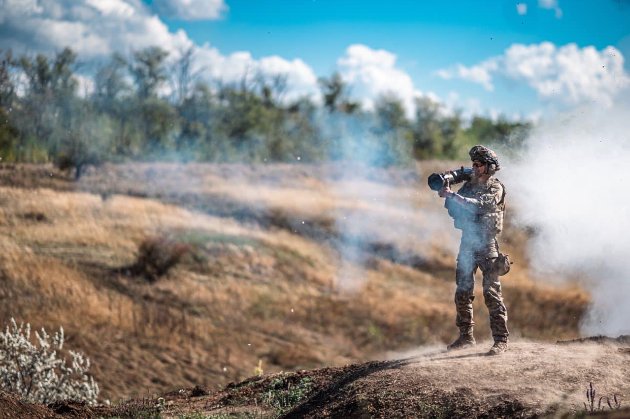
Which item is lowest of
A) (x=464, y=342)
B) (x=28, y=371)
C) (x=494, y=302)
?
(x=28, y=371)

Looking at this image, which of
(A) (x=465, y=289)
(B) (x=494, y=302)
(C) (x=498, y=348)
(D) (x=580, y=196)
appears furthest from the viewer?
(D) (x=580, y=196)

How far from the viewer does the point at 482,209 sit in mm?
11148

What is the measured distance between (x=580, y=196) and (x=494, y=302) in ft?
17.8

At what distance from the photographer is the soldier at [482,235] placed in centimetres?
1112

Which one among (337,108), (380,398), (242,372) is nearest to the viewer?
(380,398)

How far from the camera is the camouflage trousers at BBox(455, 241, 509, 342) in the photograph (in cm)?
1108

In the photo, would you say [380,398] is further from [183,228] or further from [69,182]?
[69,182]

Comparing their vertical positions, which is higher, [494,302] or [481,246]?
[481,246]

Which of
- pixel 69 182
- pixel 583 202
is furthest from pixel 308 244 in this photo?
pixel 583 202

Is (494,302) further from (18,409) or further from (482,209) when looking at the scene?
(18,409)

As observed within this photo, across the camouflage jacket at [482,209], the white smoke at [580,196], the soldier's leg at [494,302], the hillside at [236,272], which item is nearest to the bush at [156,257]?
the hillside at [236,272]

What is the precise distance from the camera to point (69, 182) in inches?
1332

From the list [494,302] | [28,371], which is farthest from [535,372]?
[28,371]

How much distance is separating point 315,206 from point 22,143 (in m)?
12.7
